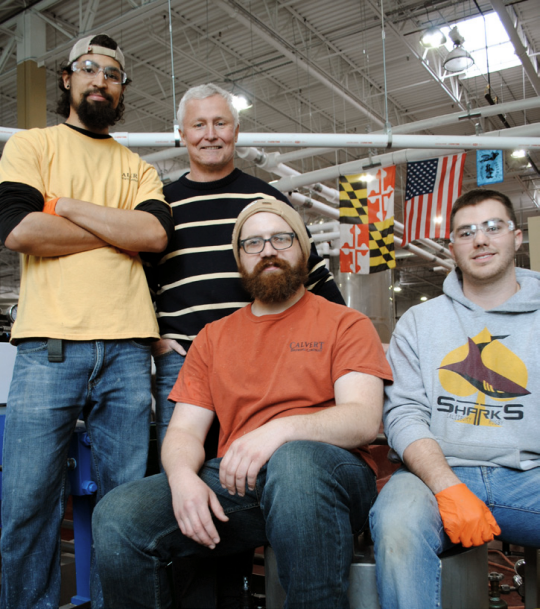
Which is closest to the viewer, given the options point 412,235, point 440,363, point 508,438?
point 508,438

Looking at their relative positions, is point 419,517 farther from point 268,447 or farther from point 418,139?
point 418,139

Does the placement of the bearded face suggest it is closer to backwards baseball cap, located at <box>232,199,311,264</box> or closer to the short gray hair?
the short gray hair

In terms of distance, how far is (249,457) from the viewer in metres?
1.36

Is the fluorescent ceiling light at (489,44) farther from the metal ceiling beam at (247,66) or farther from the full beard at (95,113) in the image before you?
the full beard at (95,113)

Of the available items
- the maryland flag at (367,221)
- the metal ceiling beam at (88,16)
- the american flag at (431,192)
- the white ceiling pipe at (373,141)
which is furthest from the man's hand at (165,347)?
the metal ceiling beam at (88,16)

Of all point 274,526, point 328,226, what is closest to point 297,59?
point 328,226

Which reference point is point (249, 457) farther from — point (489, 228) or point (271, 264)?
point (489, 228)

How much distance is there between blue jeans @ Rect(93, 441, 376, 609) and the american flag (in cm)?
601

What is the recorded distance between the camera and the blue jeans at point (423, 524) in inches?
51.3

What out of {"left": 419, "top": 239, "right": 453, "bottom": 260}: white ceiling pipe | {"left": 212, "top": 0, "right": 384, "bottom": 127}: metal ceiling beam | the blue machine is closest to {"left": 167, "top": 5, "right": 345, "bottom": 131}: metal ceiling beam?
{"left": 212, "top": 0, "right": 384, "bottom": 127}: metal ceiling beam

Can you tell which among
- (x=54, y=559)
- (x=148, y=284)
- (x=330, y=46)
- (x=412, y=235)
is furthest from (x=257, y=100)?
(x=54, y=559)

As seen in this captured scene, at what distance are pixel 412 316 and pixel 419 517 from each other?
708mm

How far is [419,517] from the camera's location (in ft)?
4.54

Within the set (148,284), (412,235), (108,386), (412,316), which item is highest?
(412,235)
